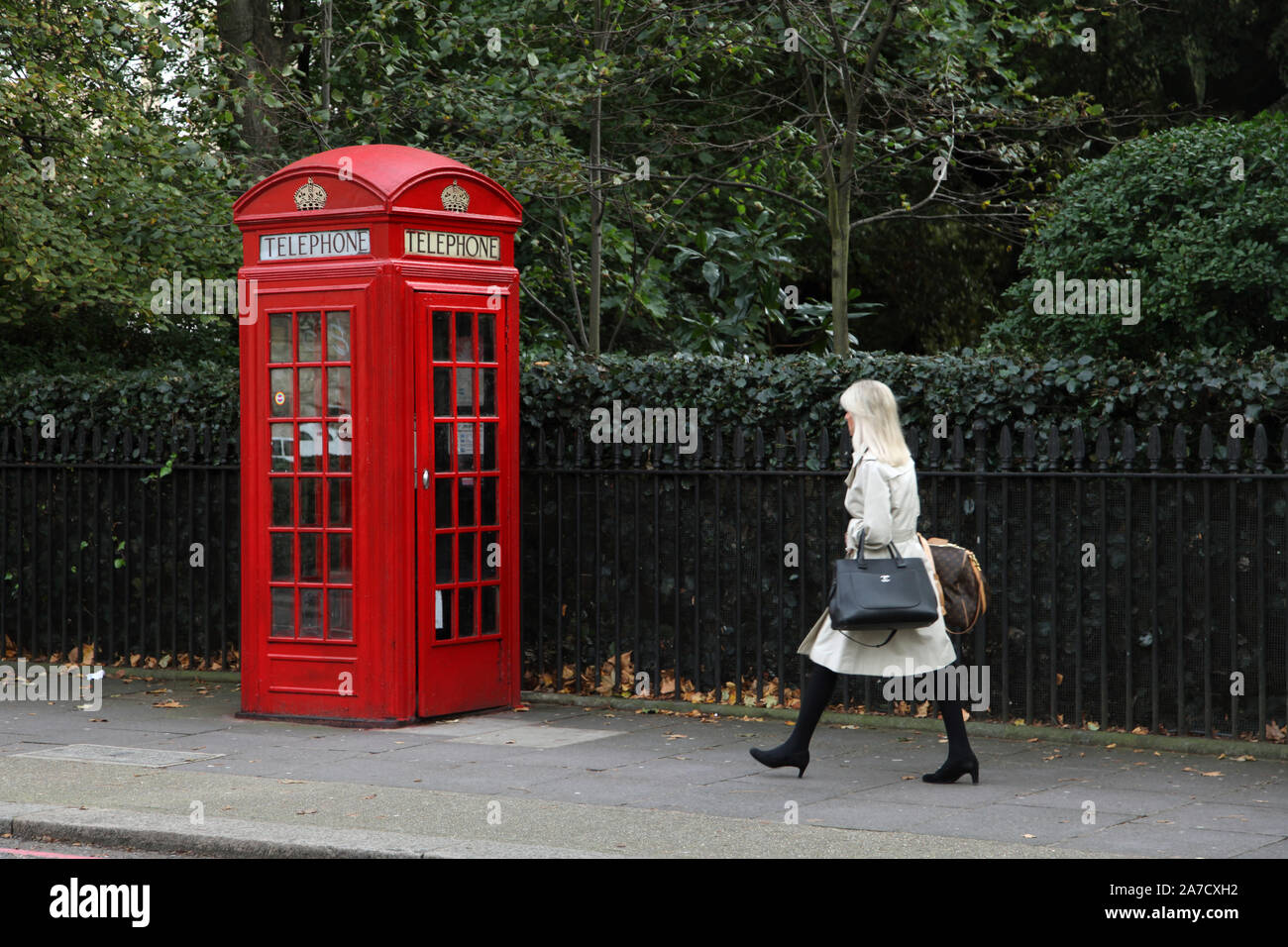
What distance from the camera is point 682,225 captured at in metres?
14.4

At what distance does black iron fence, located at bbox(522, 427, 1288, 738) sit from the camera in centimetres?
804

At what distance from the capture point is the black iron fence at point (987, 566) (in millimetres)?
8039

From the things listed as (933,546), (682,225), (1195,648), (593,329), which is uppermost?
(682,225)

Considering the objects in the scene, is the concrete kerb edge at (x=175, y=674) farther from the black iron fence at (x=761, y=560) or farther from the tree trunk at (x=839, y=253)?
the tree trunk at (x=839, y=253)

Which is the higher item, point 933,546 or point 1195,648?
point 933,546

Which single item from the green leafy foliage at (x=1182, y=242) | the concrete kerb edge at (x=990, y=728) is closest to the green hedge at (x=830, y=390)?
the green leafy foliage at (x=1182, y=242)

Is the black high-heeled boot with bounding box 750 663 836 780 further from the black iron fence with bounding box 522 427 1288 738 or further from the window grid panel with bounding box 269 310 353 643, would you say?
the window grid panel with bounding box 269 310 353 643

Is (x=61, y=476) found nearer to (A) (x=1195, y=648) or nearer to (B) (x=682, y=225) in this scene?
(B) (x=682, y=225)

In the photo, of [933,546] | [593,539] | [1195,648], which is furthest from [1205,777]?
[593,539]

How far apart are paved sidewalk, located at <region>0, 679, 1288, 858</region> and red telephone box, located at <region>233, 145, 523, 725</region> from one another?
45 centimetres

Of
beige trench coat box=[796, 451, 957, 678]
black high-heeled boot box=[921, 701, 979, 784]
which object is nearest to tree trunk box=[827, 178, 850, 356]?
beige trench coat box=[796, 451, 957, 678]

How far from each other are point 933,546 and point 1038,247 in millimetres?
3924

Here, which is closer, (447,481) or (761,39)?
(447,481)

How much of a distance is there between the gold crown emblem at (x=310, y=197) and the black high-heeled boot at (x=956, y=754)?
4.45 metres
